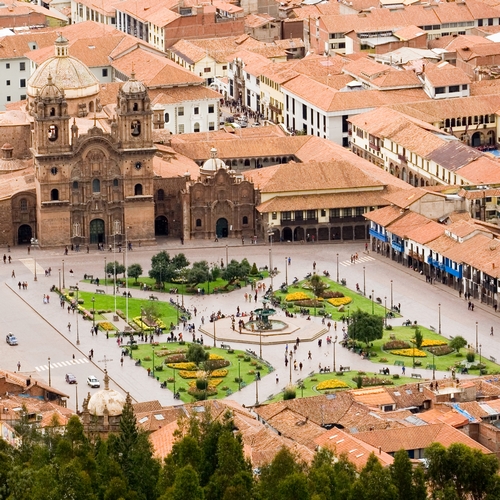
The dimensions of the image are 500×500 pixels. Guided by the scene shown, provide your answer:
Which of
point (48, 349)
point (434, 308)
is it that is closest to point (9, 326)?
point (48, 349)

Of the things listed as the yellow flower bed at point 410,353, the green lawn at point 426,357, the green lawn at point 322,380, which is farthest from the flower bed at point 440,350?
the green lawn at point 322,380

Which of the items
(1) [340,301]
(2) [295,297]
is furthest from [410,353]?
(2) [295,297]

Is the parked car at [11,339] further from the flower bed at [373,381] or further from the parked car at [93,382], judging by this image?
the flower bed at [373,381]

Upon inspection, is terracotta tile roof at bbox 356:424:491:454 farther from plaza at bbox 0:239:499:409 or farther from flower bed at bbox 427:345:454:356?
flower bed at bbox 427:345:454:356

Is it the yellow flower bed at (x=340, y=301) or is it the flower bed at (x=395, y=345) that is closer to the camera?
the flower bed at (x=395, y=345)

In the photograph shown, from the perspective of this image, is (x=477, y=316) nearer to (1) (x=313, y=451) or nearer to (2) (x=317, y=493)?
(1) (x=313, y=451)

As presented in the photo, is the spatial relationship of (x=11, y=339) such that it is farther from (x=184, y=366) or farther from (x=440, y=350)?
(x=440, y=350)

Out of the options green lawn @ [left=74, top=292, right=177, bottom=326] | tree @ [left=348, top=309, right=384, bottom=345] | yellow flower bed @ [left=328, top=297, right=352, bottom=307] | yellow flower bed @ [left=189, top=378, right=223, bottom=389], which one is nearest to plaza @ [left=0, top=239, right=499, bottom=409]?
tree @ [left=348, top=309, right=384, bottom=345]
